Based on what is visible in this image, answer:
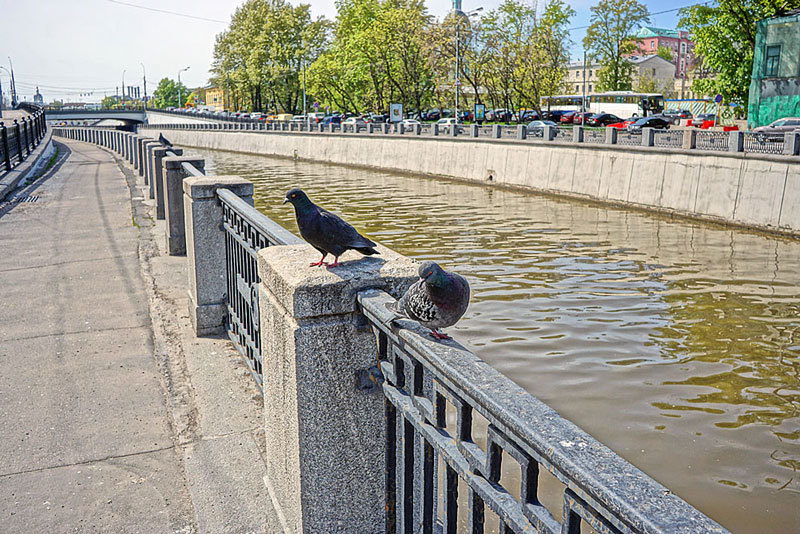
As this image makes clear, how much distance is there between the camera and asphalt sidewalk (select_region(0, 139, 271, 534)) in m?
3.45

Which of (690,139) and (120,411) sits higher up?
(690,139)

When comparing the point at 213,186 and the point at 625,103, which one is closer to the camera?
the point at 213,186

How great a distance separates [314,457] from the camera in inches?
111

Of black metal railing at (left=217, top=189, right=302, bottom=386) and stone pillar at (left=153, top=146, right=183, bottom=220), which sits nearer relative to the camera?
black metal railing at (left=217, top=189, right=302, bottom=386)

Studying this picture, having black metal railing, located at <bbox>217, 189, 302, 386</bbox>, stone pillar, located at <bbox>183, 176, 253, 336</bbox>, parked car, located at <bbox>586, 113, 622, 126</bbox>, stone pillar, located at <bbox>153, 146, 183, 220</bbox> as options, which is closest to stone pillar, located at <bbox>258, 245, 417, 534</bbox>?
black metal railing, located at <bbox>217, 189, 302, 386</bbox>

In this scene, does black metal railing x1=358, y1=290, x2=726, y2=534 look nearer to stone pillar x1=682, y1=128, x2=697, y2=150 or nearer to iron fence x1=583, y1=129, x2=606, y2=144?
stone pillar x1=682, y1=128, x2=697, y2=150

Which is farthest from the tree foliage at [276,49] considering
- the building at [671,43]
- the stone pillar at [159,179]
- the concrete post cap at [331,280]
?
the building at [671,43]

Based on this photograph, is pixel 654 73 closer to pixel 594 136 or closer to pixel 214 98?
pixel 214 98

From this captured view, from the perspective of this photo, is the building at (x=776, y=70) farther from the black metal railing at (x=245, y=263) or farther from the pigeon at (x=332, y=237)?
Answer: the pigeon at (x=332, y=237)

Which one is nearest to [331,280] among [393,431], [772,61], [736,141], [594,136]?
[393,431]

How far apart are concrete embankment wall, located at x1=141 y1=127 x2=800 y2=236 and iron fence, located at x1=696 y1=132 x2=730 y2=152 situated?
1.30 ft

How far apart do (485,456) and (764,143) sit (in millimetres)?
23635

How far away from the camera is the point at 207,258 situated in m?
5.94

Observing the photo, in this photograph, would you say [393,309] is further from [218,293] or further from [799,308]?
[799,308]
